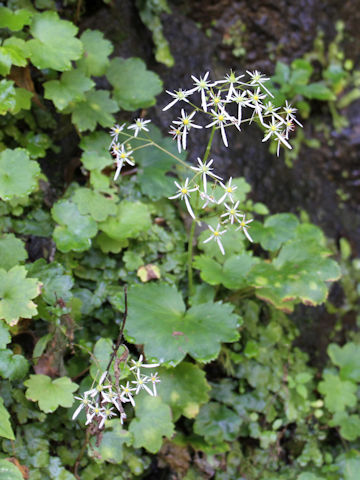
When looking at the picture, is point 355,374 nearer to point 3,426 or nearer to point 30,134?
point 3,426

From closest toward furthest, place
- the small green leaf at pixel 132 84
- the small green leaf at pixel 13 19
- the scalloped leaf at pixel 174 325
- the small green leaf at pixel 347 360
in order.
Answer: the scalloped leaf at pixel 174 325 → the small green leaf at pixel 13 19 → the small green leaf at pixel 132 84 → the small green leaf at pixel 347 360

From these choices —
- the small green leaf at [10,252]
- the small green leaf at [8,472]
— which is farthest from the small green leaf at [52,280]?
the small green leaf at [8,472]

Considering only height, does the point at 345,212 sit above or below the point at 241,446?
above

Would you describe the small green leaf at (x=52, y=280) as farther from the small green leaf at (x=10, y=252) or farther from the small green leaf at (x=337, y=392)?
the small green leaf at (x=337, y=392)

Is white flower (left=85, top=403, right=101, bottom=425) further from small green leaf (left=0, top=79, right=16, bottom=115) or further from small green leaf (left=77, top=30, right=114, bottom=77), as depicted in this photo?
small green leaf (left=77, top=30, right=114, bottom=77)

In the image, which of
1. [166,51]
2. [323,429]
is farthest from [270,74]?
[323,429]

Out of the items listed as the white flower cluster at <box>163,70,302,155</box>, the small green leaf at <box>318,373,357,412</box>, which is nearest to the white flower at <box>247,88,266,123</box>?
the white flower cluster at <box>163,70,302,155</box>
